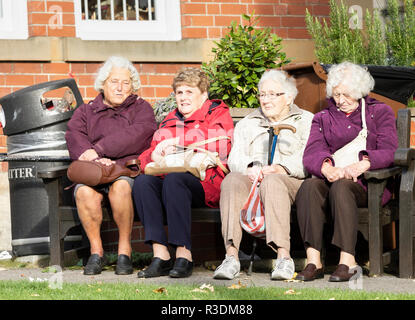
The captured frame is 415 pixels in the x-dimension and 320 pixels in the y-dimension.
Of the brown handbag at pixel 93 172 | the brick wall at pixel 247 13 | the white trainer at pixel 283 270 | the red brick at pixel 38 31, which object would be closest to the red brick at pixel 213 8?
the brick wall at pixel 247 13

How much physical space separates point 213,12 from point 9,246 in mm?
3127

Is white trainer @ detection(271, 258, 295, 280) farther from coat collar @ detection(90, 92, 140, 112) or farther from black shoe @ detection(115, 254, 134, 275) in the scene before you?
coat collar @ detection(90, 92, 140, 112)

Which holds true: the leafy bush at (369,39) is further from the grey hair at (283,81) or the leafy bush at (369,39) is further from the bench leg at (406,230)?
the bench leg at (406,230)

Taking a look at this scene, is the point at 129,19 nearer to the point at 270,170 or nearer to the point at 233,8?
the point at 233,8

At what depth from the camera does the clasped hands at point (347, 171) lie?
5.14 meters

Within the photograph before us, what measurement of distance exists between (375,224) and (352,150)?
0.56m

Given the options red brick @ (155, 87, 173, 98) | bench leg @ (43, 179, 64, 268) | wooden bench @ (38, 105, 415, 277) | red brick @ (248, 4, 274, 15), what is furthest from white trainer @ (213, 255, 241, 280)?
red brick @ (248, 4, 274, 15)

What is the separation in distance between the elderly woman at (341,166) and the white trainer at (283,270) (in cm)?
6

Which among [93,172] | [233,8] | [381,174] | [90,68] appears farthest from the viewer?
[233,8]

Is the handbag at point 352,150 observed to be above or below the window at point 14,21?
below

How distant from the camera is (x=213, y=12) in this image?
26.9 ft

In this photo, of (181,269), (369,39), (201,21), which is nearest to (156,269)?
(181,269)

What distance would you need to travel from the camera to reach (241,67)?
252 inches

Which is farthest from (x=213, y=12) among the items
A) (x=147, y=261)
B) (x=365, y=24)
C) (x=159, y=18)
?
(x=147, y=261)
